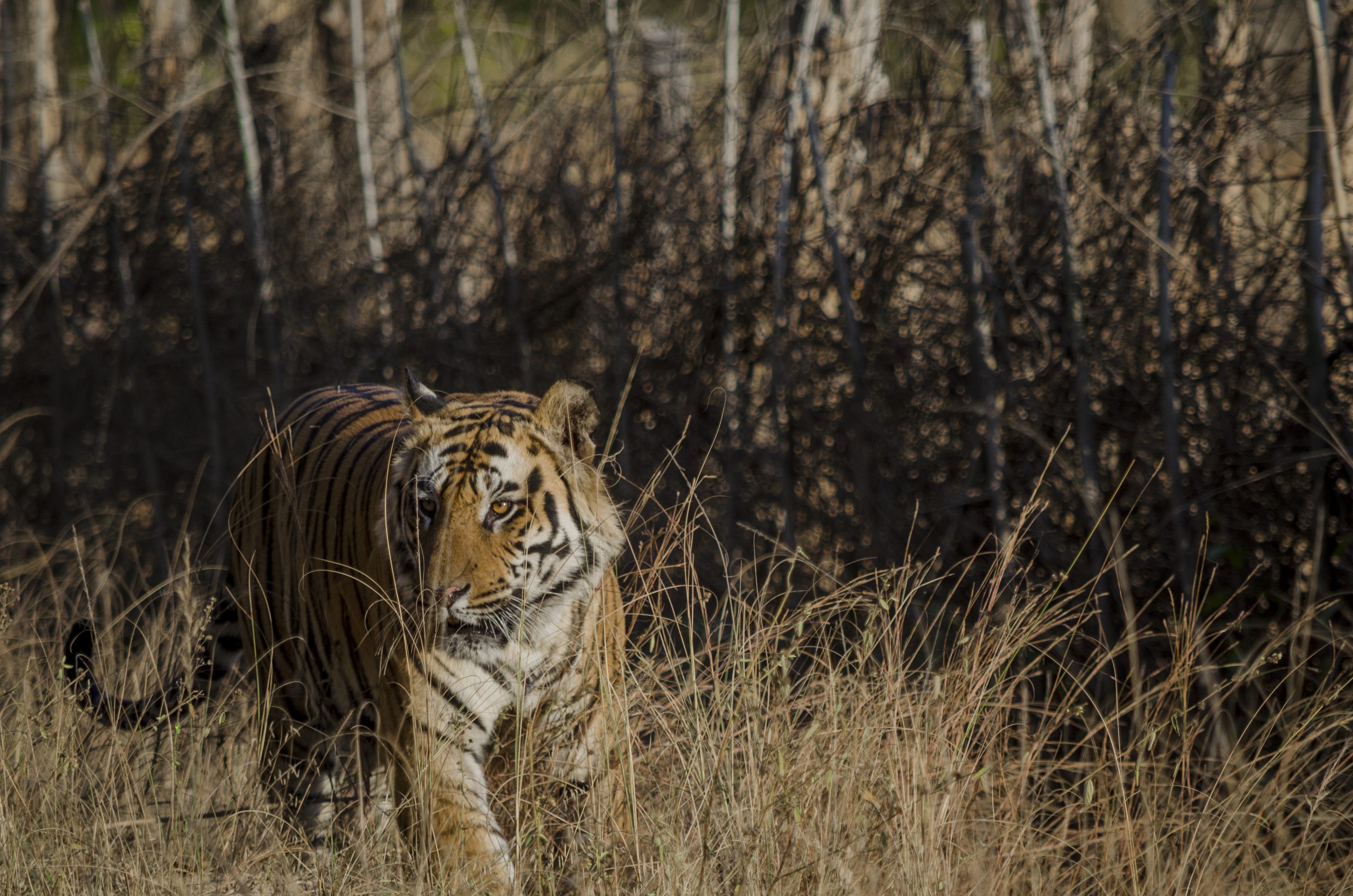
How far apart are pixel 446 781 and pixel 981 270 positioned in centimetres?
267

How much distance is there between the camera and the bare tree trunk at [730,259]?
4.81 m

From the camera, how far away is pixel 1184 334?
410 centimetres

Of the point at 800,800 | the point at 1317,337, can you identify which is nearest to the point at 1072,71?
the point at 1317,337

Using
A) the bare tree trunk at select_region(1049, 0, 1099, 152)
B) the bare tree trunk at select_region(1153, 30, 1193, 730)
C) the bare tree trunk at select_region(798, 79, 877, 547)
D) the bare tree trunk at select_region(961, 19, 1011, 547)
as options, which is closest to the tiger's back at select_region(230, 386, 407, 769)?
the bare tree trunk at select_region(798, 79, 877, 547)

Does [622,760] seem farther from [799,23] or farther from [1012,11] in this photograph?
[799,23]

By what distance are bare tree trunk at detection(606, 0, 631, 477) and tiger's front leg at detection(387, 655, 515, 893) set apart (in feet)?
7.68

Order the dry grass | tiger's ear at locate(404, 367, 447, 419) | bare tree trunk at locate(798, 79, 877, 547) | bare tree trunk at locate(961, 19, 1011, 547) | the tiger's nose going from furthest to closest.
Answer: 1. bare tree trunk at locate(798, 79, 877, 547)
2. bare tree trunk at locate(961, 19, 1011, 547)
3. tiger's ear at locate(404, 367, 447, 419)
4. the tiger's nose
5. the dry grass

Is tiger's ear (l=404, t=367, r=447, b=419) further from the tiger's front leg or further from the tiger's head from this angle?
the tiger's front leg

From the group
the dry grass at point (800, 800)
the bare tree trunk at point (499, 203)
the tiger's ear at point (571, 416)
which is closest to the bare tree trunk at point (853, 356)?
the dry grass at point (800, 800)

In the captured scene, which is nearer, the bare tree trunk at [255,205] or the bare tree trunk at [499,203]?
the bare tree trunk at [499,203]

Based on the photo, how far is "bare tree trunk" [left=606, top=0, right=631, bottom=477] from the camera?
5.08m

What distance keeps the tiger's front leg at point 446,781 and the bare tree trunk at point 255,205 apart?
12.4 ft

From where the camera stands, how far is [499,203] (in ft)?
18.2

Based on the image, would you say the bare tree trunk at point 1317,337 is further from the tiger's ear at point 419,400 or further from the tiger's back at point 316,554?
the tiger's back at point 316,554
